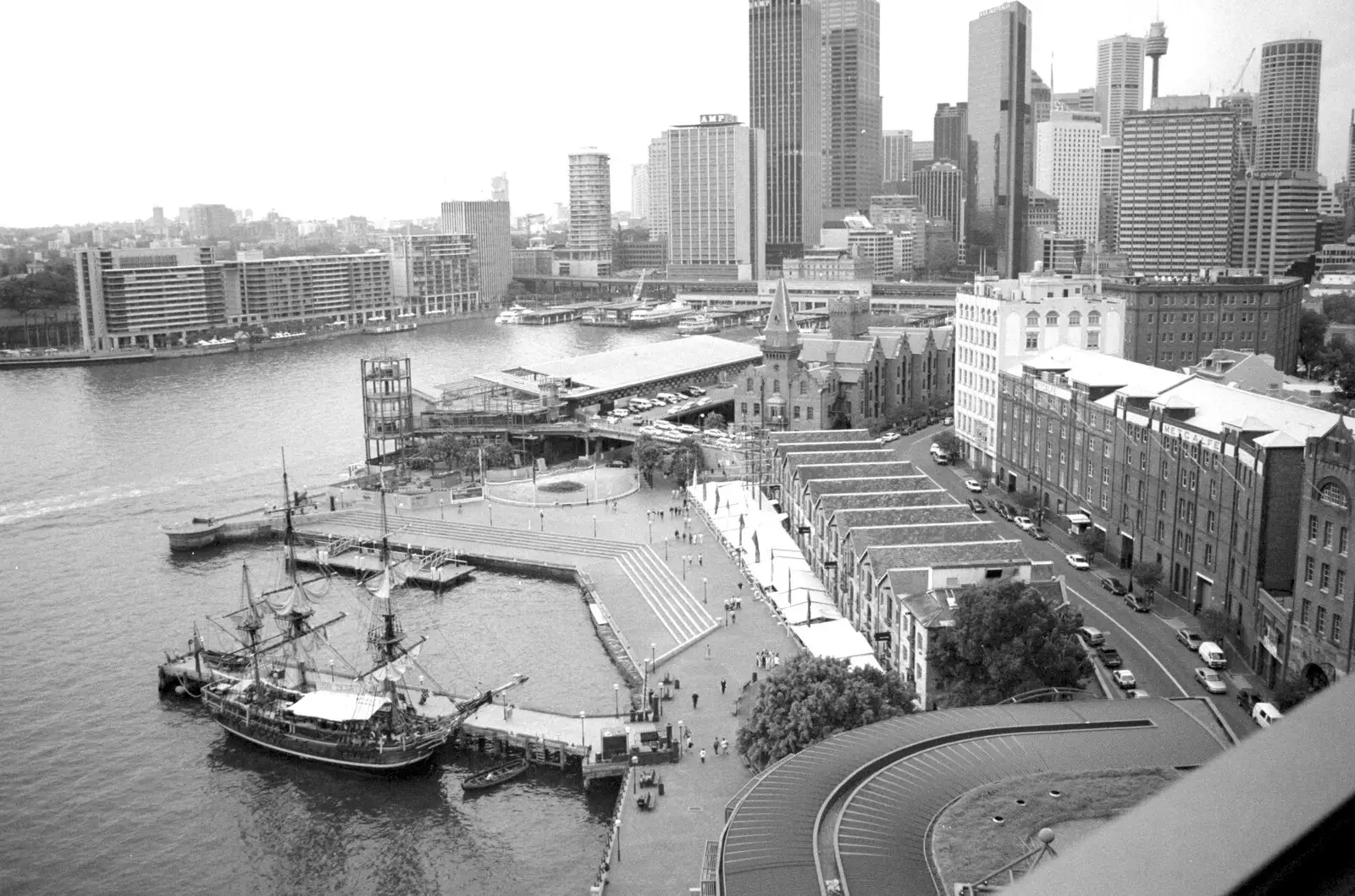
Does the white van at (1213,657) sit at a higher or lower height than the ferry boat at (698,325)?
lower

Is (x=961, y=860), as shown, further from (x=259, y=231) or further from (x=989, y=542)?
(x=259, y=231)

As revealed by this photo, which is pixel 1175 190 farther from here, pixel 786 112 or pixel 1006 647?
pixel 786 112

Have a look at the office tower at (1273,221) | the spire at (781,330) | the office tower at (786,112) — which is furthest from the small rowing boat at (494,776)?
the office tower at (786,112)

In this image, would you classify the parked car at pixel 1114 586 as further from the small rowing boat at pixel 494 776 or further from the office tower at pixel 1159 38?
the small rowing boat at pixel 494 776

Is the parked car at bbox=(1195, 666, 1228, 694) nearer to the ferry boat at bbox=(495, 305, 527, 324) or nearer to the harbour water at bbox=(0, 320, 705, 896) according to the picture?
the harbour water at bbox=(0, 320, 705, 896)

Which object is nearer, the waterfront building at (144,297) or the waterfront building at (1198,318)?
the waterfront building at (1198,318)

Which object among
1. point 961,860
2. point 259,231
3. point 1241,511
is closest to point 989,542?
point 1241,511
